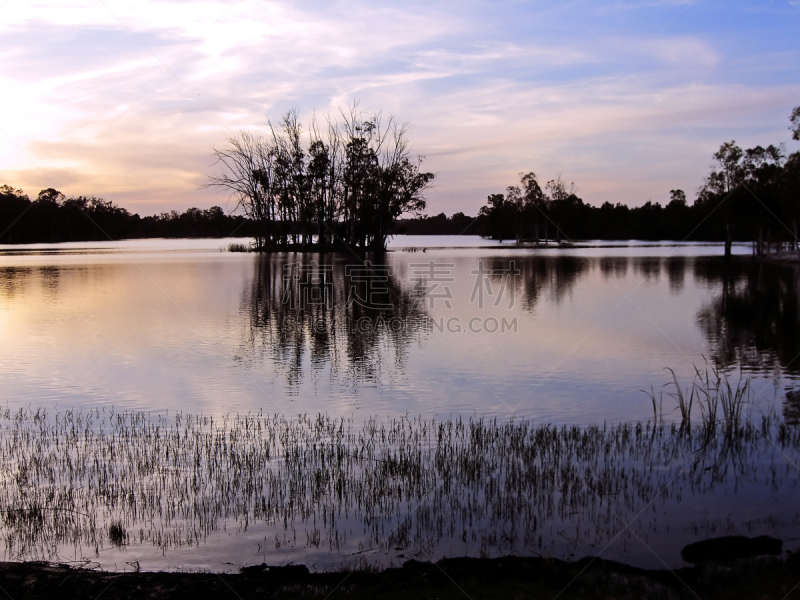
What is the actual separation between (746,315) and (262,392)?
57.4 ft

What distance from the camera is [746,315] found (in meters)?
22.7

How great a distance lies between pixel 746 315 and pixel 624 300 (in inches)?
218

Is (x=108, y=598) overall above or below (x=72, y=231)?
below

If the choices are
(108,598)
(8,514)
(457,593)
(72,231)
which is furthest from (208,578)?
(72,231)

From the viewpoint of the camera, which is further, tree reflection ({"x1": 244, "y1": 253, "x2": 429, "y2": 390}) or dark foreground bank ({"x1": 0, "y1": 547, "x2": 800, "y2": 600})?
tree reflection ({"x1": 244, "y1": 253, "x2": 429, "y2": 390})

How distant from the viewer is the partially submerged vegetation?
6.43 meters

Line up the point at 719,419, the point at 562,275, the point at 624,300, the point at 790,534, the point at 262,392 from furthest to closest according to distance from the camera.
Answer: the point at 562,275
the point at 624,300
the point at 262,392
the point at 719,419
the point at 790,534

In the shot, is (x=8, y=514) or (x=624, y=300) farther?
(x=624, y=300)

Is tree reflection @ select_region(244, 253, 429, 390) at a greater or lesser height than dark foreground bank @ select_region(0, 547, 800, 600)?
greater

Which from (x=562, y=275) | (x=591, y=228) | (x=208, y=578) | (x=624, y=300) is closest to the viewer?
(x=208, y=578)

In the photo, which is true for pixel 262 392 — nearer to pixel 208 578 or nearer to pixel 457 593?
pixel 208 578

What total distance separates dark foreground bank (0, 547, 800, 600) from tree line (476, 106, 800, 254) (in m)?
52.3

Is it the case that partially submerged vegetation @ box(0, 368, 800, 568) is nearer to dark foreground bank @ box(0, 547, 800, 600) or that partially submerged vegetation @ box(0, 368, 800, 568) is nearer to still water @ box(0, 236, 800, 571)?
still water @ box(0, 236, 800, 571)

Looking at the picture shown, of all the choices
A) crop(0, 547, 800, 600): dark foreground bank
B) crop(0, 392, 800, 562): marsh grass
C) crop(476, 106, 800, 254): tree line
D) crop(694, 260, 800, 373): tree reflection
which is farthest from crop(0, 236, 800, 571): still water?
crop(476, 106, 800, 254): tree line
